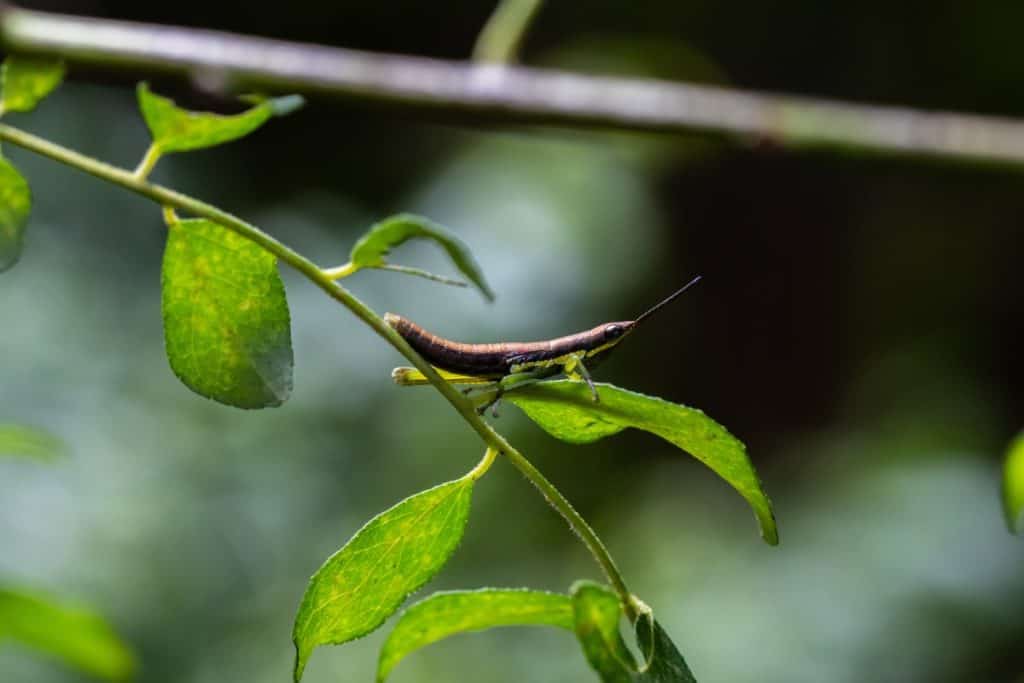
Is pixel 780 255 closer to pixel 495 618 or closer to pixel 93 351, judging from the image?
pixel 93 351

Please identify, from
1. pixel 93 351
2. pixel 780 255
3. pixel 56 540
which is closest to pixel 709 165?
pixel 780 255

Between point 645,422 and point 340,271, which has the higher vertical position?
point 340,271

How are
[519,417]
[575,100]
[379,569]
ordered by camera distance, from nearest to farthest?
[379,569] < [575,100] < [519,417]

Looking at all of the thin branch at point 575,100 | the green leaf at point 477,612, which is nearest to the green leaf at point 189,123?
the green leaf at point 477,612

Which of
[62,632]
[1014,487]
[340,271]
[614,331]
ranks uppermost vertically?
[340,271]

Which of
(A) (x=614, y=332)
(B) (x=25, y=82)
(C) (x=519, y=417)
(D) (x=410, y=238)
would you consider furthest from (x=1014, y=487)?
(C) (x=519, y=417)

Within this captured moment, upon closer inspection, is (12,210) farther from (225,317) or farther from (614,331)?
(614,331)

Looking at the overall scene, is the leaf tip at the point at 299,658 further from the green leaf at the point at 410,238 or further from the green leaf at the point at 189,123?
the green leaf at the point at 189,123

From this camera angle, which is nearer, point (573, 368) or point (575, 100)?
point (573, 368)
